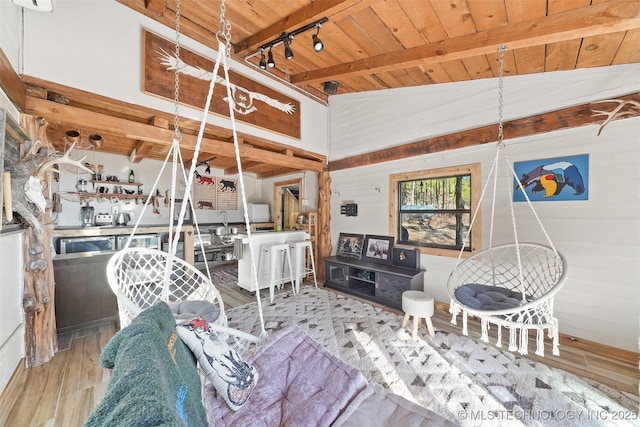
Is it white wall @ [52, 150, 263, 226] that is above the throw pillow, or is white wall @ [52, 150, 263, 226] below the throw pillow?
above

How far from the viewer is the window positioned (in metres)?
3.29

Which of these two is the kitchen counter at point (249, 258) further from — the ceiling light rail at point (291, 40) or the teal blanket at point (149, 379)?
the teal blanket at point (149, 379)

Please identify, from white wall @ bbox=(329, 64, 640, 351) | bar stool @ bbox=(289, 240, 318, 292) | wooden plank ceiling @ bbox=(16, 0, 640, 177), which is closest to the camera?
wooden plank ceiling @ bbox=(16, 0, 640, 177)

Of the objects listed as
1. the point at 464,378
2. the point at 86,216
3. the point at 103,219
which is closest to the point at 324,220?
the point at 464,378

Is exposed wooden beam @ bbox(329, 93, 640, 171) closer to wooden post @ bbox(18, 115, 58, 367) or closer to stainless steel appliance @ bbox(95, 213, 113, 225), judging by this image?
wooden post @ bbox(18, 115, 58, 367)

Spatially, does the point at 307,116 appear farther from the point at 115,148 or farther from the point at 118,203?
the point at 118,203

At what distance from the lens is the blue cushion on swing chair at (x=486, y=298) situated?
2.01 m

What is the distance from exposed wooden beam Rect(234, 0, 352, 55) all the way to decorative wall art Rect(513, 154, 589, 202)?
8.40 feet

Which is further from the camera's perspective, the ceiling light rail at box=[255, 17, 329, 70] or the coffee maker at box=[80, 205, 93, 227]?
the coffee maker at box=[80, 205, 93, 227]

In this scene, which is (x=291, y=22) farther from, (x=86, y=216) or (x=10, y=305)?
(x=86, y=216)

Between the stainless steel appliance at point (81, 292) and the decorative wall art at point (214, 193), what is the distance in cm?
342

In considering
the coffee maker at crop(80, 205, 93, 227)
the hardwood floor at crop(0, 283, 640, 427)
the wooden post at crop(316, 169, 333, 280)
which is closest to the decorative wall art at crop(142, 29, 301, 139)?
the wooden post at crop(316, 169, 333, 280)

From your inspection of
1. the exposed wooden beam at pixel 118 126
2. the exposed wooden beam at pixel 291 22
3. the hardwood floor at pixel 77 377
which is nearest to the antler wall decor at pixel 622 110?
the hardwood floor at pixel 77 377

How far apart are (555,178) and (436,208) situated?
1.29m
